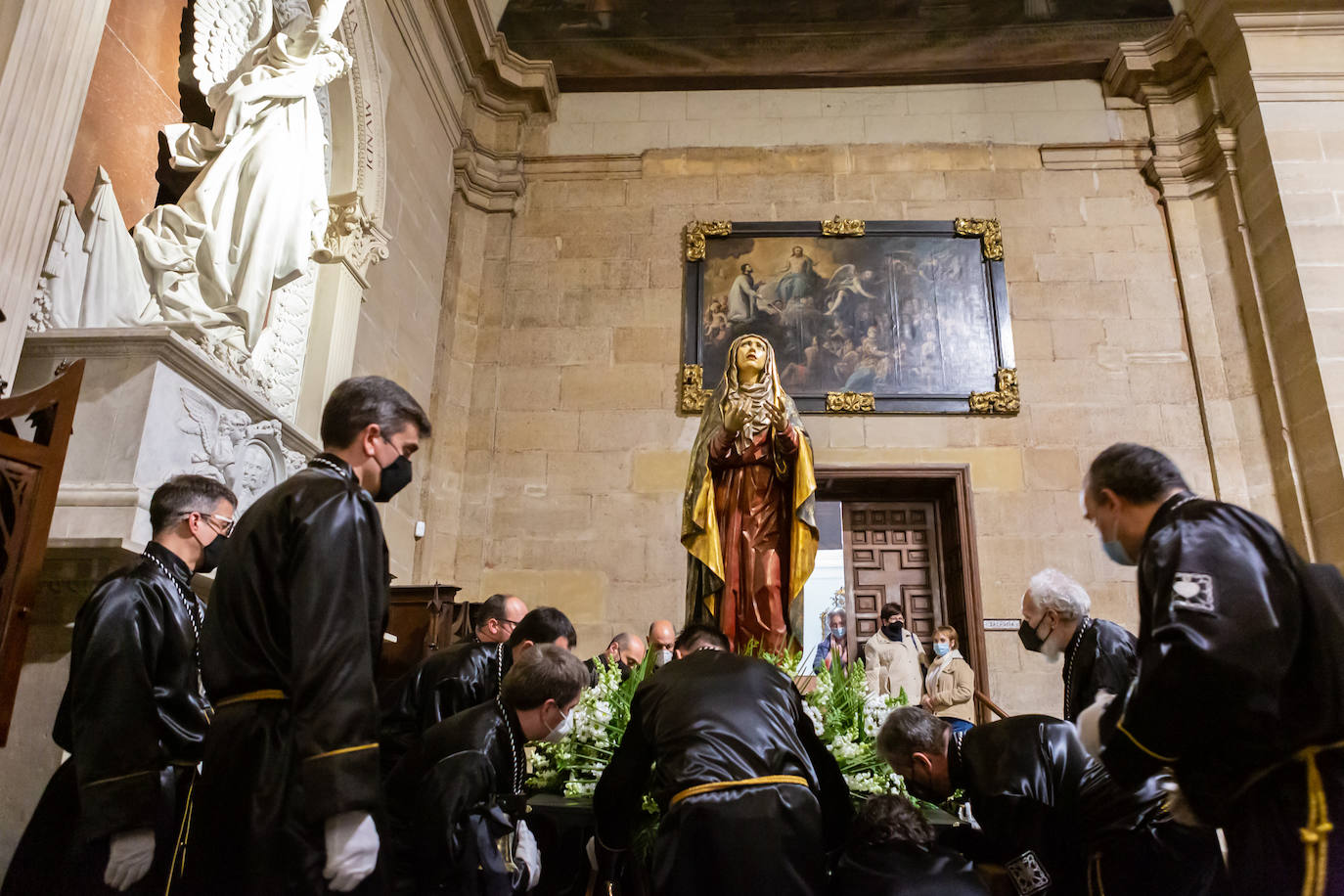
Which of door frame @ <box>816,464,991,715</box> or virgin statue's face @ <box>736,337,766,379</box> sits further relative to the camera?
door frame @ <box>816,464,991,715</box>

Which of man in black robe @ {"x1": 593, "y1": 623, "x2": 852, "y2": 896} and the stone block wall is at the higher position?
the stone block wall

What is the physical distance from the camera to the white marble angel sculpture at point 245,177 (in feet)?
17.2

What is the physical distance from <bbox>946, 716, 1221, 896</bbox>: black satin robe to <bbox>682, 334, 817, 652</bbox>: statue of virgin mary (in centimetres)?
197

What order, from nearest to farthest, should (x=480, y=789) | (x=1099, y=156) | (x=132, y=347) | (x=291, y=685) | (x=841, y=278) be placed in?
(x=291, y=685) → (x=480, y=789) → (x=132, y=347) → (x=841, y=278) → (x=1099, y=156)

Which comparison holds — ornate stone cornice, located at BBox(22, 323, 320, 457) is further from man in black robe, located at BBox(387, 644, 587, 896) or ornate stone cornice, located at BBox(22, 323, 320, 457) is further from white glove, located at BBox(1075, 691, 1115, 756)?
white glove, located at BBox(1075, 691, 1115, 756)

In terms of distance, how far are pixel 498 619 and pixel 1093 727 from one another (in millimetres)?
3122

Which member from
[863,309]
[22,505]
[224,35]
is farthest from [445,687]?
[863,309]

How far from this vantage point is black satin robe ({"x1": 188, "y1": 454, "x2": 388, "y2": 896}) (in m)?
1.83

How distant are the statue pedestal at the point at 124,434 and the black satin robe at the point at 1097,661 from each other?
3653mm

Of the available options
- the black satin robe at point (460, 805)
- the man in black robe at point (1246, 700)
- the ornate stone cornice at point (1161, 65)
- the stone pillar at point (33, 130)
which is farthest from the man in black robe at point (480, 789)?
the ornate stone cornice at point (1161, 65)

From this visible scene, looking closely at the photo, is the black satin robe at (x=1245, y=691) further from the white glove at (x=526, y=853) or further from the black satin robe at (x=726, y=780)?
the white glove at (x=526, y=853)

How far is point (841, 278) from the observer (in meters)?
10.0

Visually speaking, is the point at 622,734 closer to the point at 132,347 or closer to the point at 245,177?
the point at 132,347

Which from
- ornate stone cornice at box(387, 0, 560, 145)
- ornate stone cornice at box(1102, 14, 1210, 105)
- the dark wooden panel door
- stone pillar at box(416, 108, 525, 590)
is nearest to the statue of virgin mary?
the dark wooden panel door
